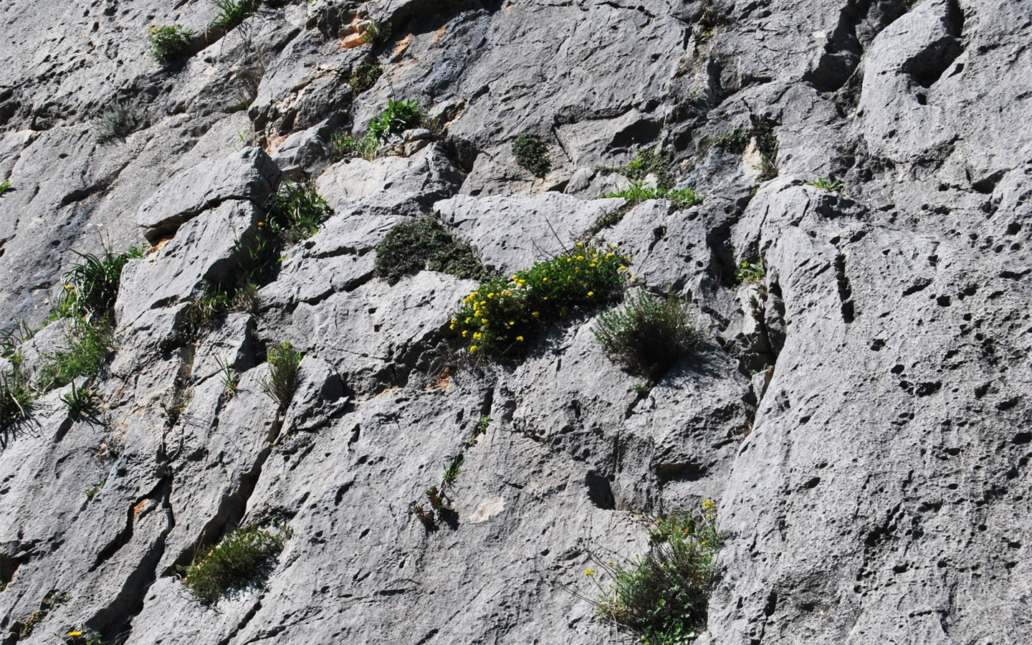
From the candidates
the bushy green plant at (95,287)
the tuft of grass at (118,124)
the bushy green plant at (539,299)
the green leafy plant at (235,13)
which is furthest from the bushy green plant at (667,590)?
the green leafy plant at (235,13)

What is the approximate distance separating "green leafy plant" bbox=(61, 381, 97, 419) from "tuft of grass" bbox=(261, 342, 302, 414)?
155 cm

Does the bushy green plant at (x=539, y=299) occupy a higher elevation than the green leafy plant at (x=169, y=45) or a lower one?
lower

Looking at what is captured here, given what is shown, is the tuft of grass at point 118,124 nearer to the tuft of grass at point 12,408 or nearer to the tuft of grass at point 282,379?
the tuft of grass at point 12,408

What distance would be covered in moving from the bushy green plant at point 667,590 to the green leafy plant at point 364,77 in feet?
Answer: 18.5

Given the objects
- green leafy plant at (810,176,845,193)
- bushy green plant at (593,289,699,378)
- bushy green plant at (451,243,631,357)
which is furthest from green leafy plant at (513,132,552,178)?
green leafy plant at (810,176,845,193)

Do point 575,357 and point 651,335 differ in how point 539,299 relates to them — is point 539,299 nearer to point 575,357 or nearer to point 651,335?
point 575,357

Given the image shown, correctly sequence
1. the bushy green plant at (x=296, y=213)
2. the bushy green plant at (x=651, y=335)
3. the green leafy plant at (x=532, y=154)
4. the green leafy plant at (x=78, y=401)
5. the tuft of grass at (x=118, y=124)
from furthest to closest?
the tuft of grass at (x=118, y=124)
the bushy green plant at (x=296, y=213)
the green leafy plant at (x=532, y=154)
the green leafy plant at (x=78, y=401)
the bushy green plant at (x=651, y=335)

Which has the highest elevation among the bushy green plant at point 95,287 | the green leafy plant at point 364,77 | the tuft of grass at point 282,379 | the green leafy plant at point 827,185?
the green leafy plant at point 364,77

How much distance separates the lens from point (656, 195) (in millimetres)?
6379

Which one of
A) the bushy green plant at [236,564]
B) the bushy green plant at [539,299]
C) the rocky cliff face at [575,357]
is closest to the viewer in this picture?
the rocky cliff face at [575,357]

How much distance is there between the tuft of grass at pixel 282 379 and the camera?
6.38 meters

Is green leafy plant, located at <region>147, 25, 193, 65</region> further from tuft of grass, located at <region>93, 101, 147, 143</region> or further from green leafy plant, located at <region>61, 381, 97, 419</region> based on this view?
green leafy plant, located at <region>61, 381, 97, 419</region>

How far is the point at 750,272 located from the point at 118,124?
24.1 ft

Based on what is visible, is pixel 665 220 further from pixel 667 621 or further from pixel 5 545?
pixel 5 545
